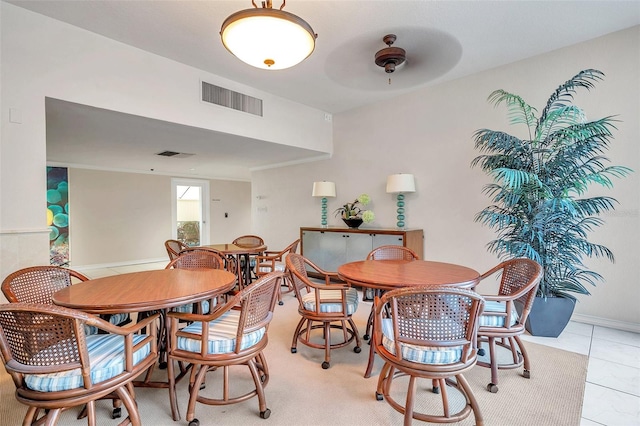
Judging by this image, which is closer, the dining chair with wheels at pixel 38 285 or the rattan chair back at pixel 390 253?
the dining chair with wheels at pixel 38 285

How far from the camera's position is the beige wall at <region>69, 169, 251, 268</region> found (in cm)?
670

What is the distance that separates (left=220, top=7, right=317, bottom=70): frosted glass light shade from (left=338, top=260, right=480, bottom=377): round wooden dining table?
1.54 m

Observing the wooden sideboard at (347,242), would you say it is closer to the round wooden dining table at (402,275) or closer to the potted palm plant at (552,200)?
the potted palm plant at (552,200)

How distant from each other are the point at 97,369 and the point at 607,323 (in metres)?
4.34

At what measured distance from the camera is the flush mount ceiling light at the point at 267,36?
1.69 metres

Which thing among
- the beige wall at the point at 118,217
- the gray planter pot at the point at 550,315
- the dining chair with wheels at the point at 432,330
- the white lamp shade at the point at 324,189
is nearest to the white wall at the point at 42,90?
the white lamp shade at the point at 324,189

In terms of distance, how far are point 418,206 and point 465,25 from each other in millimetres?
2328

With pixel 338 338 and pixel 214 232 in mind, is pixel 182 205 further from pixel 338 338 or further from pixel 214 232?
pixel 338 338

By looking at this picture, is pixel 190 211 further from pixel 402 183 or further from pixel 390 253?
pixel 390 253

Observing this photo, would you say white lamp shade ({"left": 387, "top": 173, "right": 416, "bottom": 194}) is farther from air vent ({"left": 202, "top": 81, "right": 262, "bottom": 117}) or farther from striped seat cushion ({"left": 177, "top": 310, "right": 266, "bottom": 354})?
striped seat cushion ({"left": 177, "top": 310, "right": 266, "bottom": 354})

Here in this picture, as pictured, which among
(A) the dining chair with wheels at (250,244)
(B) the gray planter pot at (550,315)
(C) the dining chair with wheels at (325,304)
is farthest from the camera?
(A) the dining chair with wheels at (250,244)

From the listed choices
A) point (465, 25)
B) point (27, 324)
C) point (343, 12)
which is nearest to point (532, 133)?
point (465, 25)

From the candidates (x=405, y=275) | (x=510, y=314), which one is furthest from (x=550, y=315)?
(x=405, y=275)

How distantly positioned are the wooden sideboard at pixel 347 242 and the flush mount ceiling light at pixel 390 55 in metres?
2.03
